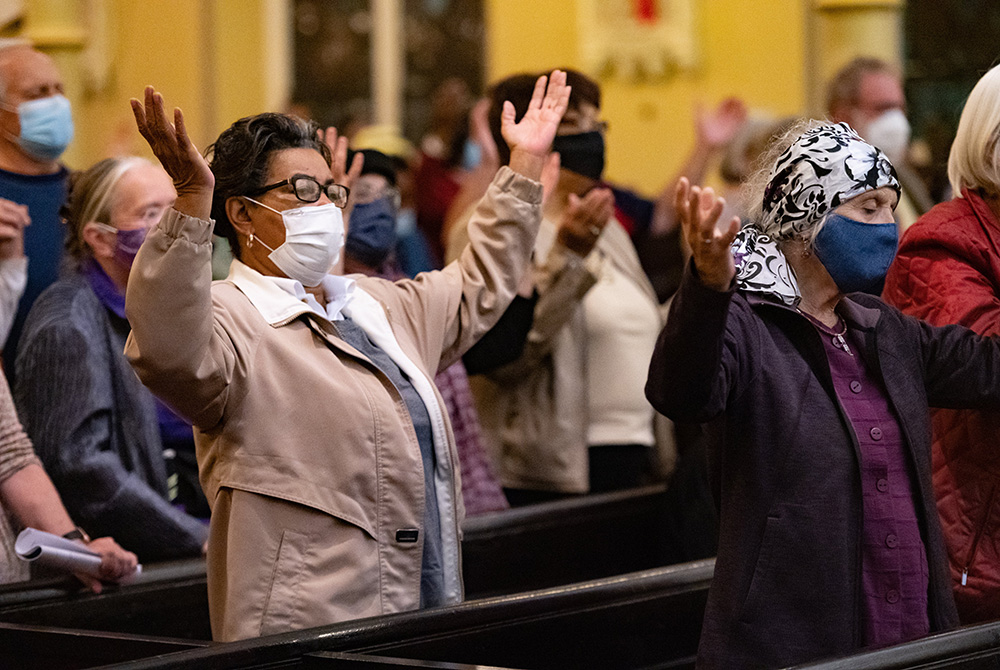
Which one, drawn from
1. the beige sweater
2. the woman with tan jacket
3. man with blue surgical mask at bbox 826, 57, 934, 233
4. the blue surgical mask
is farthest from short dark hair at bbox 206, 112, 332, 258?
man with blue surgical mask at bbox 826, 57, 934, 233

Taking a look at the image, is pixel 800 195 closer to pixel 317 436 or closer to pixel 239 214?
pixel 317 436

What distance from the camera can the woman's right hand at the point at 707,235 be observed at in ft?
7.15

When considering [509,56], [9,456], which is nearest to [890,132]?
[9,456]

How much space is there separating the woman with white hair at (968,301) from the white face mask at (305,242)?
1208 mm

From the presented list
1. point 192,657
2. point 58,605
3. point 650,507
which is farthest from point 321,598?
point 650,507

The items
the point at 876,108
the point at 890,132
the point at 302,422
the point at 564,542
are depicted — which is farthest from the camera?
the point at 876,108

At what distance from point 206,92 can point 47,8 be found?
3.95 feet

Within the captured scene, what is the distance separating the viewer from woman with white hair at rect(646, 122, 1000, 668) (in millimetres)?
2408

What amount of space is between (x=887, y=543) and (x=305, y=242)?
1.24 meters

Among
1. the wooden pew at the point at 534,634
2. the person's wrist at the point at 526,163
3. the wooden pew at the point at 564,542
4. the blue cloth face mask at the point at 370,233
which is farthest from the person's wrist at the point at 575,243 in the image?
the wooden pew at the point at 534,634

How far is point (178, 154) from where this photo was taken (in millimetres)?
2342

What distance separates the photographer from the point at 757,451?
2432 millimetres

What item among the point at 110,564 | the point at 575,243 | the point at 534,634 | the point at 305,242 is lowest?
the point at 534,634

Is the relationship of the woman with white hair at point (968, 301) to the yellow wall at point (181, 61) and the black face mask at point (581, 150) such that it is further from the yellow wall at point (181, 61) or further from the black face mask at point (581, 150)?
the yellow wall at point (181, 61)
